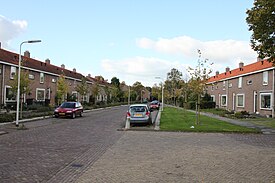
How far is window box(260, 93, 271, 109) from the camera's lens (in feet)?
100

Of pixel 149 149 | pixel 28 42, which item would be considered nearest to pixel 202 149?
pixel 149 149

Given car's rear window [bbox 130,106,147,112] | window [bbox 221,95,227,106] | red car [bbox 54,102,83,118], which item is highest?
window [bbox 221,95,227,106]

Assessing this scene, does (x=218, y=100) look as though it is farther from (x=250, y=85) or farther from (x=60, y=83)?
(x=60, y=83)

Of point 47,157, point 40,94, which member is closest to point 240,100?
point 40,94

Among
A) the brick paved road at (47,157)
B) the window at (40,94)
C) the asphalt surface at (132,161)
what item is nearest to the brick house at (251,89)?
the asphalt surface at (132,161)

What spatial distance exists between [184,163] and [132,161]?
1.53 m

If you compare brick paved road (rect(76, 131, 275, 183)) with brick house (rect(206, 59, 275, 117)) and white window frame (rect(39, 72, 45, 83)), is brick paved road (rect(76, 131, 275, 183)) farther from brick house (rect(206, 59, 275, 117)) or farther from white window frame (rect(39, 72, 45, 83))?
white window frame (rect(39, 72, 45, 83))

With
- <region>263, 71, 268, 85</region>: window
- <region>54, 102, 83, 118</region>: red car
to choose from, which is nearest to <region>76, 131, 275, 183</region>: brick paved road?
<region>54, 102, 83, 118</region>: red car

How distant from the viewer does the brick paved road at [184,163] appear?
22.9ft

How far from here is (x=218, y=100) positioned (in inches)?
2010

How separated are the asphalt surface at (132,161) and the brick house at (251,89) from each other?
1312 cm

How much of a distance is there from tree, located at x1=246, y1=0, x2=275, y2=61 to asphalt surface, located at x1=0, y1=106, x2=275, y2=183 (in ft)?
18.7

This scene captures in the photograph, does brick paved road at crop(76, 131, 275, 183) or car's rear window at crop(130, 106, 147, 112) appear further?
car's rear window at crop(130, 106, 147, 112)

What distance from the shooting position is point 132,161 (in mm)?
8820
